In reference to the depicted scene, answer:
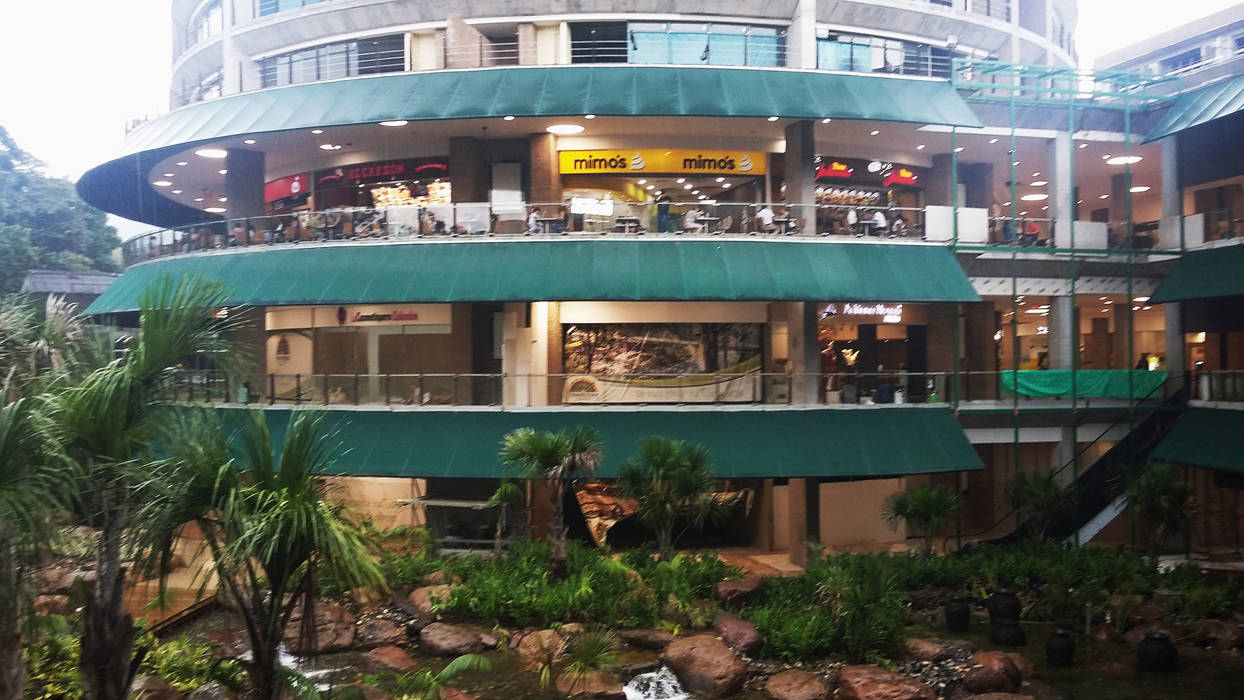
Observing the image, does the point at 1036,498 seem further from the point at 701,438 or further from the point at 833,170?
the point at 833,170

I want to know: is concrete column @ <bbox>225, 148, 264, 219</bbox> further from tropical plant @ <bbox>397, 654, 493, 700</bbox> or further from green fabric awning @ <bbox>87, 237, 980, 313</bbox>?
tropical plant @ <bbox>397, 654, 493, 700</bbox>

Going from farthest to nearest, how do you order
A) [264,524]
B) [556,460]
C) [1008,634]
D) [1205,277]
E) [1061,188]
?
[1061,188], [1205,277], [556,460], [1008,634], [264,524]

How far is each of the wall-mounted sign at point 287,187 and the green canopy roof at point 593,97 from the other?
477 centimetres

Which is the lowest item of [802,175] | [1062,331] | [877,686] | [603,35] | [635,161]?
[877,686]

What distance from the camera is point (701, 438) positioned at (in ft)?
78.8

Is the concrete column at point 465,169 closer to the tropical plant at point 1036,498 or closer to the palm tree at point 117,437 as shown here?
the palm tree at point 117,437

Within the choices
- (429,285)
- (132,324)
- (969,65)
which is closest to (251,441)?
(429,285)

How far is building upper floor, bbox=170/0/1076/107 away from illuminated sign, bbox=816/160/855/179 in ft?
10.1

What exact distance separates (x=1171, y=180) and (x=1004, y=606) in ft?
60.2

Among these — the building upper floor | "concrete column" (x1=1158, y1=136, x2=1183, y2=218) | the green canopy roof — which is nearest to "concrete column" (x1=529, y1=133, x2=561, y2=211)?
the green canopy roof

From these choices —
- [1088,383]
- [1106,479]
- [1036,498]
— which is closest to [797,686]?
[1036,498]

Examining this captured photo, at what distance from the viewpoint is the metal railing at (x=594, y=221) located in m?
25.4

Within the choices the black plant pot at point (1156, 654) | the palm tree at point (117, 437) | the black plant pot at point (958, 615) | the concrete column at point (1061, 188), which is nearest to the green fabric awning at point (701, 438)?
the black plant pot at point (958, 615)

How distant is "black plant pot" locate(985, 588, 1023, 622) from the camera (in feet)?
63.9
